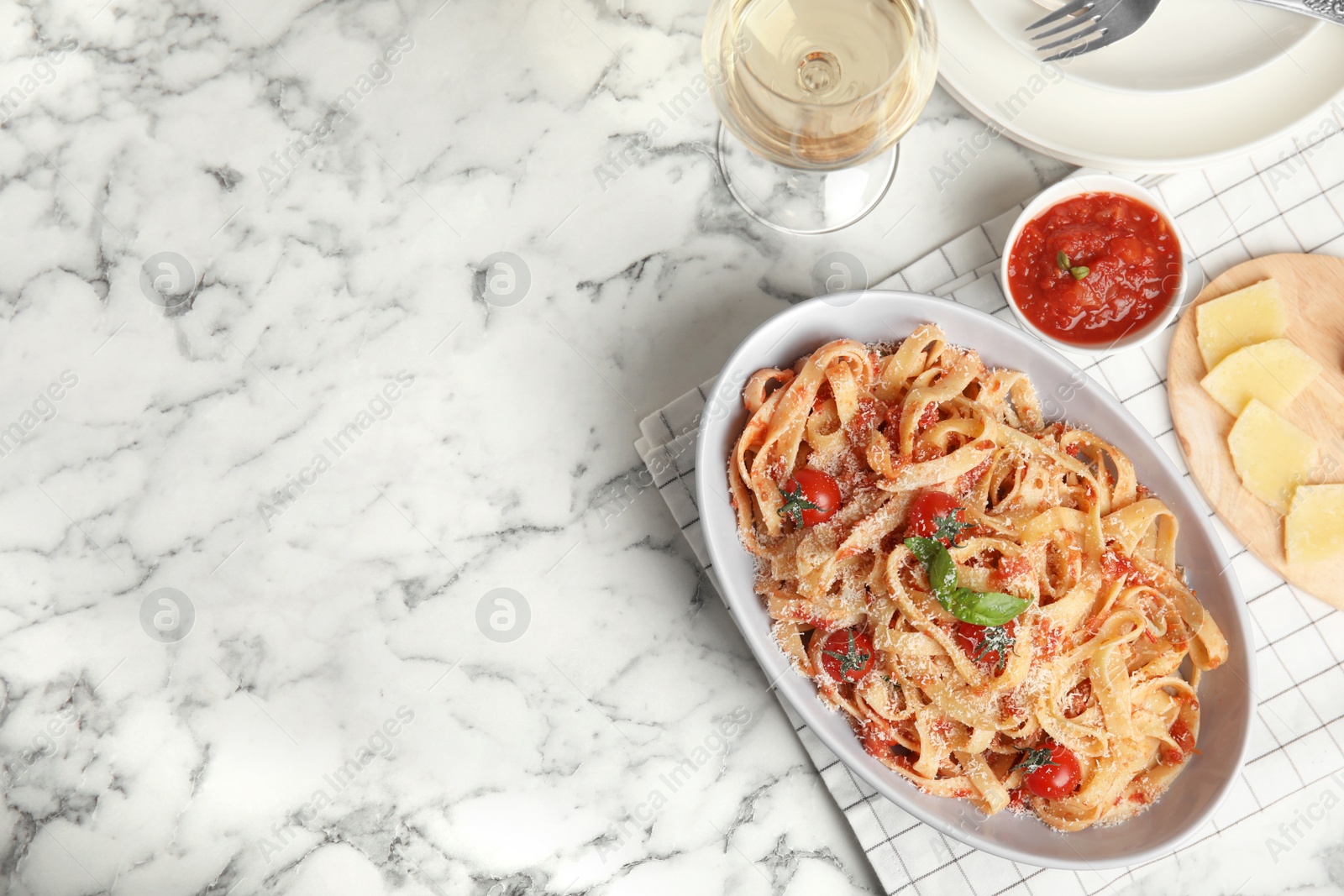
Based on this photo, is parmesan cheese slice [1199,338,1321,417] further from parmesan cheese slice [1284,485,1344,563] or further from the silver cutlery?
the silver cutlery

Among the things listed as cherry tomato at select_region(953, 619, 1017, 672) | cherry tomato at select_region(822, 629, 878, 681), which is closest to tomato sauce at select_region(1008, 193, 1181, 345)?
cherry tomato at select_region(953, 619, 1017, 672)

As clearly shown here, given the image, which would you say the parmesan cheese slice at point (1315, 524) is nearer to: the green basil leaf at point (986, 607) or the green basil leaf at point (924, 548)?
the green basil leaf at point (986, 607)

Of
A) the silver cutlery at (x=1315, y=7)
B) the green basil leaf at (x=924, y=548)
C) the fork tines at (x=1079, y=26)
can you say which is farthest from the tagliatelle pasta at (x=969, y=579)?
the silver cutlery at (x=1315, y=7)

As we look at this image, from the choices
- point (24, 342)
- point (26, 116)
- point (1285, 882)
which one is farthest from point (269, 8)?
point (1285, 882)

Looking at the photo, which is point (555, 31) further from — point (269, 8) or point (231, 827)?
point (231, 827)

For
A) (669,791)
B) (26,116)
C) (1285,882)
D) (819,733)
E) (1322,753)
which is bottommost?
(1285,882)

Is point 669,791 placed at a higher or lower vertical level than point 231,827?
lower
